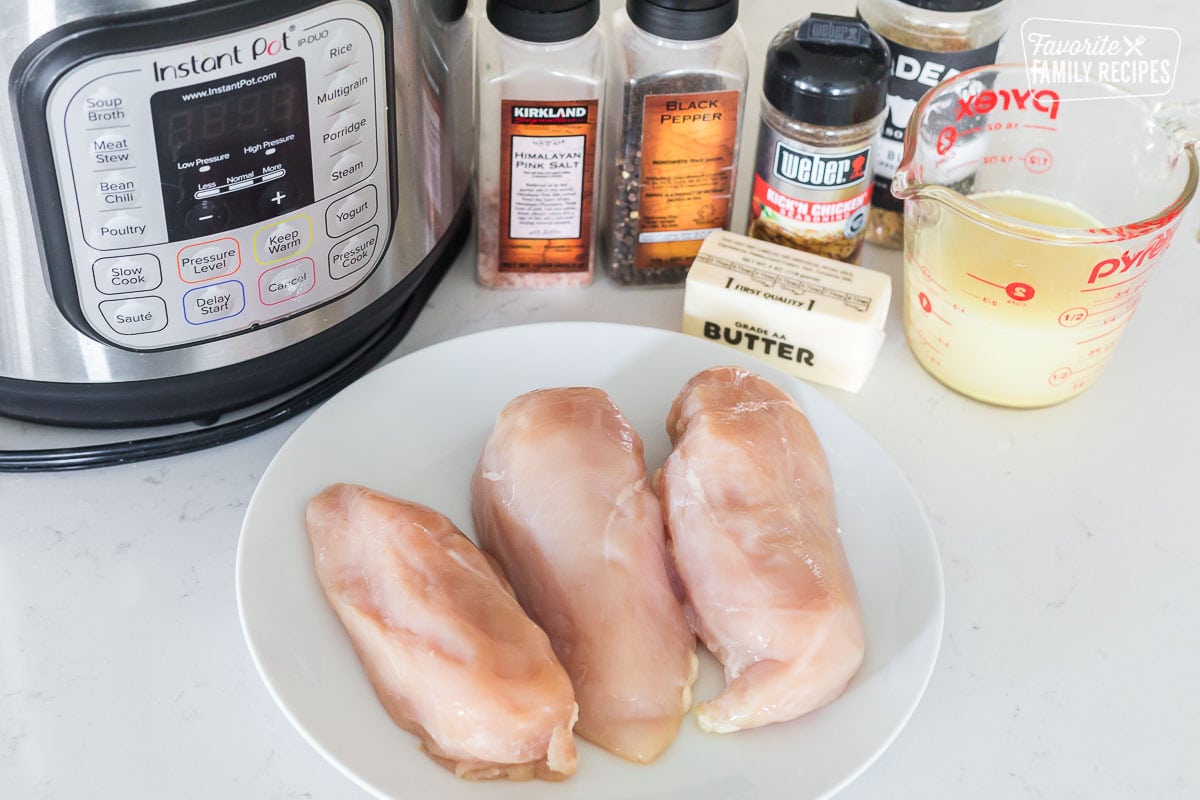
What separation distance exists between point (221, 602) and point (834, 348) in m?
0.46

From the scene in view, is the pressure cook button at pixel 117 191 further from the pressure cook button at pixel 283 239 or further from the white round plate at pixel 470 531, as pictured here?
the white round plate at pixel 470 531

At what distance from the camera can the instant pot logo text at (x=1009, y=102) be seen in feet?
3.17

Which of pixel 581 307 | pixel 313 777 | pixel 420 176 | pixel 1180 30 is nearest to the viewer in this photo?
pixel 313 777

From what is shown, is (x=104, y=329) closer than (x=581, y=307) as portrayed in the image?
Yes

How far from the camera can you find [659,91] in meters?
0.91

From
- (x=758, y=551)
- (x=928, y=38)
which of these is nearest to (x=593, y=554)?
(x=758, y=551)

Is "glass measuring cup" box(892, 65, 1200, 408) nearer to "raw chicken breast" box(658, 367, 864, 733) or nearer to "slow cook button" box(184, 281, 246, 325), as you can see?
"raw chicken breast" box(658, 367, 864, 733)

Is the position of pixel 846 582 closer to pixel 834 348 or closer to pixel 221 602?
pixel 834 348

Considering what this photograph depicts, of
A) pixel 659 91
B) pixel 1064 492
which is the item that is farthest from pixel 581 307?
pixel 1064 492

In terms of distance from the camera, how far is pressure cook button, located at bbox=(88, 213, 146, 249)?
70cm

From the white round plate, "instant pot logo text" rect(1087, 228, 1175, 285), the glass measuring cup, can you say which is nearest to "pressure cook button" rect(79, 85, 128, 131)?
the white round plate

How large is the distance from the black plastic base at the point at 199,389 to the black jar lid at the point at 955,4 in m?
0.41

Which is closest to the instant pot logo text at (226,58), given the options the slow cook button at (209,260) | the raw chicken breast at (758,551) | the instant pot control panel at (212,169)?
the instant pot control panel at (212,169)

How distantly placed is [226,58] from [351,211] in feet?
0.49
